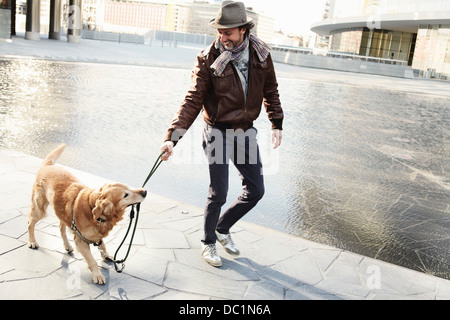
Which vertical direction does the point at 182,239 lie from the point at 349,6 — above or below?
below

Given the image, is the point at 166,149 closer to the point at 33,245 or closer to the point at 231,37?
the point at 231,37

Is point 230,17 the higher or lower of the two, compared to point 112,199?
higher

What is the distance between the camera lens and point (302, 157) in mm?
8234

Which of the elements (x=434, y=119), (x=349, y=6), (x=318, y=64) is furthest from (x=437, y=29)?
(x=434, y=119)

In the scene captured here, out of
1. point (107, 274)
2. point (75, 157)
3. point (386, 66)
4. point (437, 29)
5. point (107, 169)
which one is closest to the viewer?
point (107, 274)

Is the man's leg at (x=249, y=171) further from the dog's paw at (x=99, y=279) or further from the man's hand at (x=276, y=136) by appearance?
the dog's paw at (x=99, y=279)

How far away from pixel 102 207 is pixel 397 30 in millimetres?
60243

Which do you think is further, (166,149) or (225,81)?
(225,81)

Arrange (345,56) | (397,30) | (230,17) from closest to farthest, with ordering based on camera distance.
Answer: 1. (230,17)
2. (345,56)
3. (397,30)

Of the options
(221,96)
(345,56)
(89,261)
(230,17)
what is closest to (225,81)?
(221,96)

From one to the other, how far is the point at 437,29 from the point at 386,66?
10.9 m

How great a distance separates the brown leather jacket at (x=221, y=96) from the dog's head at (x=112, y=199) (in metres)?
0.66

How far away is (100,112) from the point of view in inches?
401
